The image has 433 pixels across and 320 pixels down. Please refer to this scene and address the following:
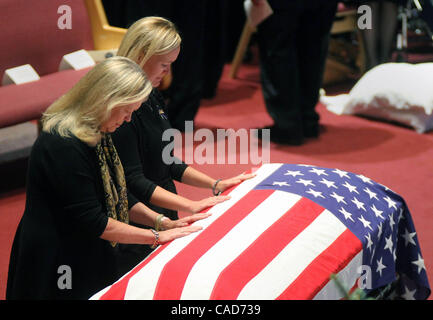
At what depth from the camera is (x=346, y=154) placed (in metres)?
4.26

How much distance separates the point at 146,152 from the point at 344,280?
853 millimetres

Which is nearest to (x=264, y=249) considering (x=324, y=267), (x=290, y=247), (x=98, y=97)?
(x=290, y=247)

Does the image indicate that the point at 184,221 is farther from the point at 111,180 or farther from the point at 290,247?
the point at 290,247

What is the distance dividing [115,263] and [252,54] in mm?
4847

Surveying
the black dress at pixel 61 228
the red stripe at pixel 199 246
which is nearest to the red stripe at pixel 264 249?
the red stripe at pixel 199 246

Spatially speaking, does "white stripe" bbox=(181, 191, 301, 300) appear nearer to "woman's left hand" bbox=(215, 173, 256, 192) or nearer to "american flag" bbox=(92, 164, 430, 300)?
"american flag" bbox=(92, 164, 430, 300)

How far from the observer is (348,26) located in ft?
19.3

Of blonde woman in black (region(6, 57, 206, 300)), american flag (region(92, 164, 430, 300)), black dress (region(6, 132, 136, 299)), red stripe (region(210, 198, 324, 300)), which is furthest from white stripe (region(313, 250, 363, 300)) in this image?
black dress (region(6, 132, 136, 299))

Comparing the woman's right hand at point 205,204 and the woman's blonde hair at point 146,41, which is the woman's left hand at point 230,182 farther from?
the woman's blonde hair at point 146,41

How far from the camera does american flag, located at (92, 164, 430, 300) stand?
183cm

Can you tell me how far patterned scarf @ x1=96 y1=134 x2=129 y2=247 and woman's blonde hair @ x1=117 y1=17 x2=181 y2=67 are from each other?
0.38m

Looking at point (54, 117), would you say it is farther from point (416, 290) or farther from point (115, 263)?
point (416, 290)
